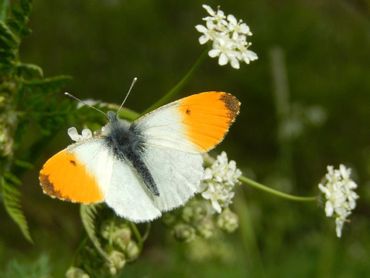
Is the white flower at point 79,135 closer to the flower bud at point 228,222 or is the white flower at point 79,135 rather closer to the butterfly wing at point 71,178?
the butterfly wing at point 71,178

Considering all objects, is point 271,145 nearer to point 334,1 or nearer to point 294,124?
point 294,124

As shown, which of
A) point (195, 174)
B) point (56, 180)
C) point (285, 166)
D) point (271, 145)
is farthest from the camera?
point (271, 145)

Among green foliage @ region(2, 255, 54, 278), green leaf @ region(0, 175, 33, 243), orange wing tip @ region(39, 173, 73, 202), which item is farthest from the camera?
green foliage @ region(2, 255, 54, 278)

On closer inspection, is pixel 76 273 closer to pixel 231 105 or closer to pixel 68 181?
pixel 68 181

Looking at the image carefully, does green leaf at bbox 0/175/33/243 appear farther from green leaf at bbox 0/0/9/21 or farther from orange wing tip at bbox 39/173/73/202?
green leaf at bbox 0/0/9/21

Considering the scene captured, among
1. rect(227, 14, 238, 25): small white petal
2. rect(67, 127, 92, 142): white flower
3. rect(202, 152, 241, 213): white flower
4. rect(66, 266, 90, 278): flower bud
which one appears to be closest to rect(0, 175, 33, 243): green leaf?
rect(66, 266, 90, 278): flower bud

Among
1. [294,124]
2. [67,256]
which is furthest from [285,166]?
[67,256]

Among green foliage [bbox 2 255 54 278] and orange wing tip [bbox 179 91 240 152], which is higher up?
orange wing tip [bbox 179 91 240 152]

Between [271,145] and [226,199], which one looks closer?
[226,199]
